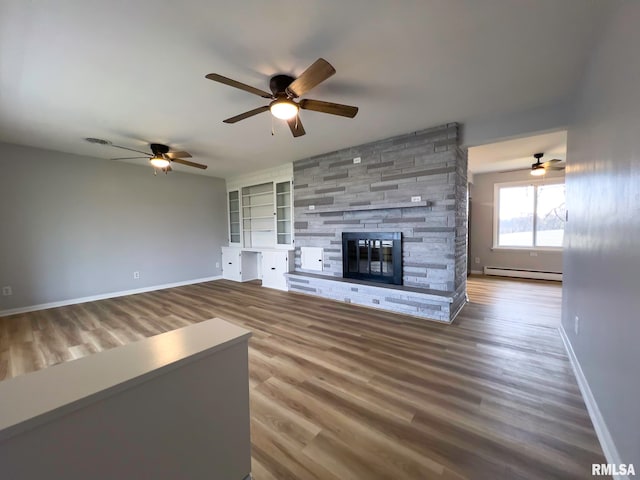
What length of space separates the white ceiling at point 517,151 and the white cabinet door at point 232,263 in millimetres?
5169

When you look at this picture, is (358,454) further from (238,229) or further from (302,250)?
(238,229)

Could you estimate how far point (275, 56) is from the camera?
198 cm

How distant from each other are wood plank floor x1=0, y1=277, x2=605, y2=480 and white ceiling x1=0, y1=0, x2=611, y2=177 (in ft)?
8.31

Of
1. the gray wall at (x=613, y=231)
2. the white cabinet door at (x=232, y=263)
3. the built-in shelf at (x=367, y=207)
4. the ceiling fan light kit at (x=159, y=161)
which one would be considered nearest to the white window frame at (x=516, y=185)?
the built-in shelf at (x=367, y=207)

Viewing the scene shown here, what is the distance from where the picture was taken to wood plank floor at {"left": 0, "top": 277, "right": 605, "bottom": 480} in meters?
1.36

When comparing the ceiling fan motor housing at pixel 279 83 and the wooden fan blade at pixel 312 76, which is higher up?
the ceiling fan motor housing at pixel 279 83

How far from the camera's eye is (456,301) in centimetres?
343

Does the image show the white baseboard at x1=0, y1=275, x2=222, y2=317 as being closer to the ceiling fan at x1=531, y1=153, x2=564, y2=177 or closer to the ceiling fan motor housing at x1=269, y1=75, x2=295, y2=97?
the ceiling fan motor housing at x1=269, y1=75, x2=295, y2=97

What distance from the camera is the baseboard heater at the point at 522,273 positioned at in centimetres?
551

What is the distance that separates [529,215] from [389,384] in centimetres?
594

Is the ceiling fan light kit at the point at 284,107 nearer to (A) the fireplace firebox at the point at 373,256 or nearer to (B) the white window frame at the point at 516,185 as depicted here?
(A) the fireplace firebox at the point at 373,256

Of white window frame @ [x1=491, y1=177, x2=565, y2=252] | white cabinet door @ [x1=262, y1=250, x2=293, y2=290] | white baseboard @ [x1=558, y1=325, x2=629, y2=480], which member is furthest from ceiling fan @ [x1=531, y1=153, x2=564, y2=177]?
white cabinet door @ [x1=262, y1=250, x2=293, y2=290]

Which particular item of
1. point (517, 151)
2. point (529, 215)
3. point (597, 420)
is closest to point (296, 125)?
point (597, 420)

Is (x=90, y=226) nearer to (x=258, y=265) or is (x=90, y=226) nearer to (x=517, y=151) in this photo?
(x=258, y=265)
